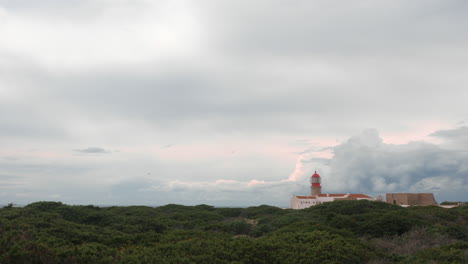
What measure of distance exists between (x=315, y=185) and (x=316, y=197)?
383cm

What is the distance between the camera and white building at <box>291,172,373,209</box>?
185ft

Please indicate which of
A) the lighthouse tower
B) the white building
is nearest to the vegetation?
the white building

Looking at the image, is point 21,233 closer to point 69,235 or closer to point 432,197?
point 69,235

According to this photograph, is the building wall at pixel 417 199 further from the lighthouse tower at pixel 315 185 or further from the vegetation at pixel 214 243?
the vegetation at pixel 214 243

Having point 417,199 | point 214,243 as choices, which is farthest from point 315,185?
point 214,243

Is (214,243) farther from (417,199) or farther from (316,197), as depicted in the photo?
(417,199)

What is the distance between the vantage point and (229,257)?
13422 mm

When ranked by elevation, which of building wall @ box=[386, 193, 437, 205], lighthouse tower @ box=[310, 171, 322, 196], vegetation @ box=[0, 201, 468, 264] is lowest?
vegetation @ box=[0, 201, 468, 264]

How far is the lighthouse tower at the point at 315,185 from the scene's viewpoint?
203 ft

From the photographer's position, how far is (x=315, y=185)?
61969 mm

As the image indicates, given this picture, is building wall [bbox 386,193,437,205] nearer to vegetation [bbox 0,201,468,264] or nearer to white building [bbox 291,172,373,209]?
white building [bbox 291,172,373,209]

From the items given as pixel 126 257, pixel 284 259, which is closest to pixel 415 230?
pixel 284 259

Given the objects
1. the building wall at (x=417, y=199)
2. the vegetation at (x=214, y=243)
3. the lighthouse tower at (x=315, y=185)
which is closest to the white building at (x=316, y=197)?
the lighthouse tower at (x=315, y=185)

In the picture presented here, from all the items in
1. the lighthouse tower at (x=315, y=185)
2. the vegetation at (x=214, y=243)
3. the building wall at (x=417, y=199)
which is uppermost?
the lighthouse tower at (x=315, y=185)
